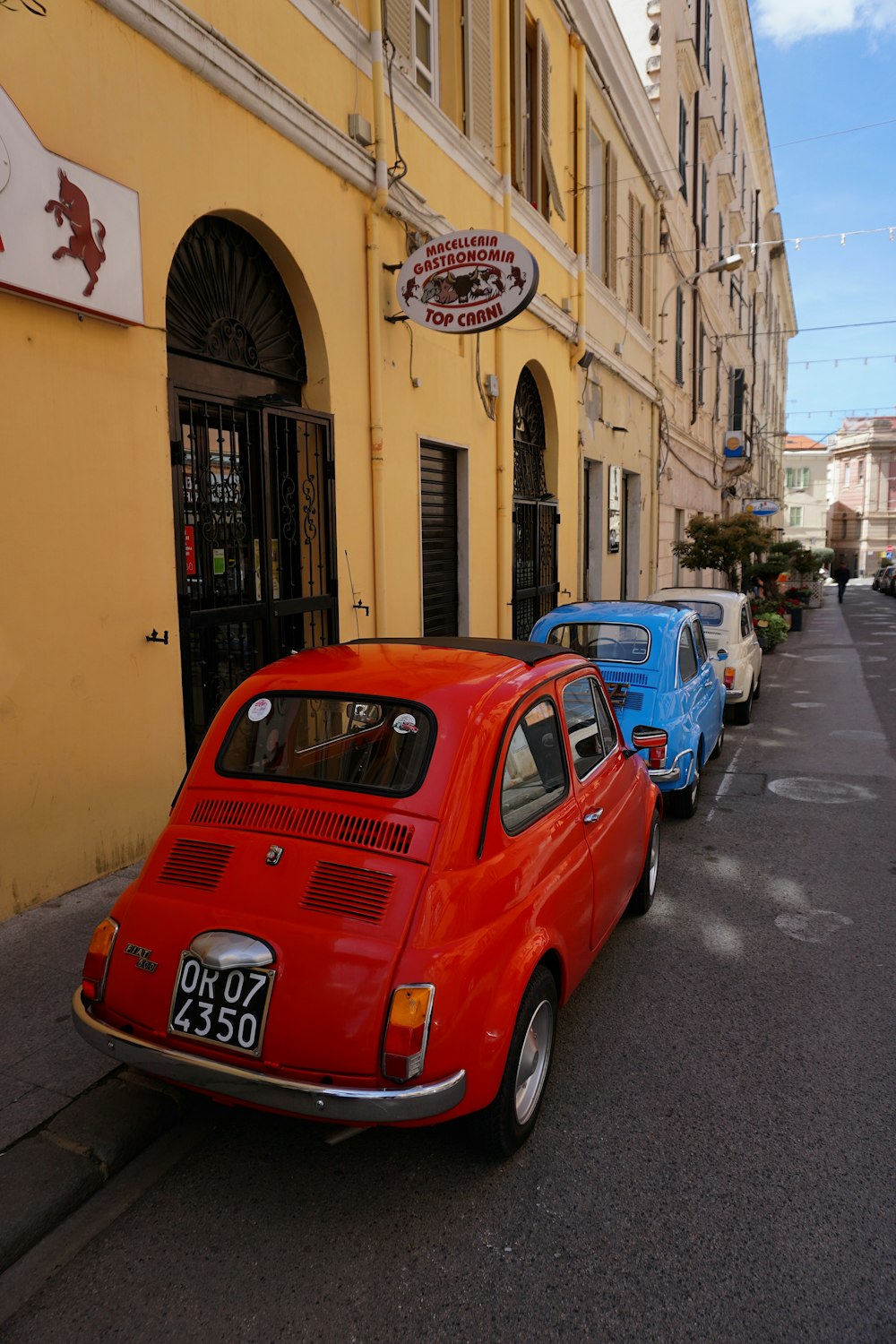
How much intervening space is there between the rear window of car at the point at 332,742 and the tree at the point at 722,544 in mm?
16647

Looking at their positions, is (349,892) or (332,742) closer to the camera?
(349,892)

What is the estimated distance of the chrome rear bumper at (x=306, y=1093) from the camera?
2.53 meters

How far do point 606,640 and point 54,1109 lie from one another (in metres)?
5.15

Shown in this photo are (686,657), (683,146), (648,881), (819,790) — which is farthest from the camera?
(683,146)

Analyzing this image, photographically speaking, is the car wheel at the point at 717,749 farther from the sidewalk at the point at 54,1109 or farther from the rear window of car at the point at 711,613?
the sidewalk at the point at 54,1109

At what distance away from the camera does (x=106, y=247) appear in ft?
16.3

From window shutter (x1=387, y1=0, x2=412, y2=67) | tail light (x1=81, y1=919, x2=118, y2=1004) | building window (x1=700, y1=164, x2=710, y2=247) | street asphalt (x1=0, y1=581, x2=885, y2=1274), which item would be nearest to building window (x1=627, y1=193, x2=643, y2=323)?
building window (x1=700, y1=164, x2=710, y2=247)

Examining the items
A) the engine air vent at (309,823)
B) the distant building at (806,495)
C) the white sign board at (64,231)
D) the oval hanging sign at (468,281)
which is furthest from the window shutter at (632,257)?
the distant building at (806,495)

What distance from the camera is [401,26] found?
320 inches

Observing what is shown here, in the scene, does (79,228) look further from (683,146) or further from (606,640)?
(683,146)

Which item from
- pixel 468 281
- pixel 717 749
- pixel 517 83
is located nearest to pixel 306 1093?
pixel 468 281

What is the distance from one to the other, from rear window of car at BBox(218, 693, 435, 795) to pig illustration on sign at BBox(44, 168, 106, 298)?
288 centimetres

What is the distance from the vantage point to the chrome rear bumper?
253cm

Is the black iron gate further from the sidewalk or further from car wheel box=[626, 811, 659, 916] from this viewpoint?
car wheel box=[626, 811, 659, 916]
